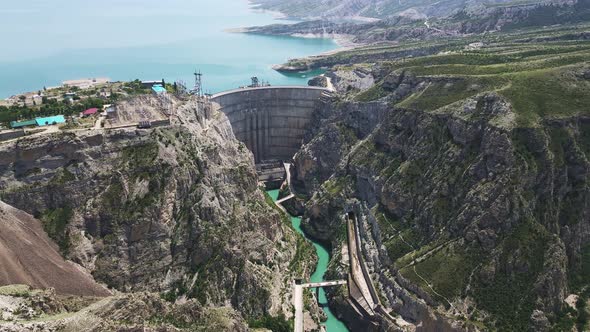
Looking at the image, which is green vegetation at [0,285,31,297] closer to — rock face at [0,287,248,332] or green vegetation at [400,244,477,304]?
rock face at [0,287,248,332]

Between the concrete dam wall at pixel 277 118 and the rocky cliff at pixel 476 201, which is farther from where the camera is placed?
the concrete dam wall at pixel 277 118

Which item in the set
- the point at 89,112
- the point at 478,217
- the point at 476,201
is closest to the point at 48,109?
the point at 89,112

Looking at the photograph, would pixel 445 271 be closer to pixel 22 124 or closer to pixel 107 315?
pixel 107 315

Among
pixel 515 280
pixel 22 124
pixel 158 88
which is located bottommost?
pixel 515 280

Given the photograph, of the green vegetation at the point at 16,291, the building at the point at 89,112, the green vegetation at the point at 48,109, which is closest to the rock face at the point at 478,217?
the building at the point at 89,112

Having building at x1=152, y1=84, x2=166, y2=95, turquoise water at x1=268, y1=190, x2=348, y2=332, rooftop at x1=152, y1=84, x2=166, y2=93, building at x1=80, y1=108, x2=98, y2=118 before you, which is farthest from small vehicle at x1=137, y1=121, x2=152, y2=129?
turquoise water at x1=268, y1=190, x2=348, y2=332

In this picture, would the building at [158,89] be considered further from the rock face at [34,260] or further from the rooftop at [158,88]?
the rock face at [34,260]
